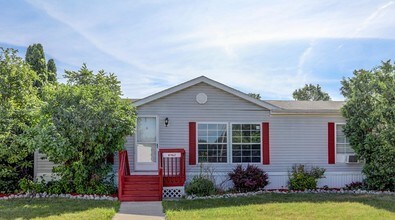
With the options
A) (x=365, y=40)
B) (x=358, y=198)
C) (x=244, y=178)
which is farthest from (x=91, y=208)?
(x=365, y=40)

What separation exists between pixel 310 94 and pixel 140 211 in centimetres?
4029

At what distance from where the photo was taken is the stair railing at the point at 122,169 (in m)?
10.8

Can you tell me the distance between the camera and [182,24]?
1126 centimetres

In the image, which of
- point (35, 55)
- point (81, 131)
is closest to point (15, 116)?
point (81, 131)

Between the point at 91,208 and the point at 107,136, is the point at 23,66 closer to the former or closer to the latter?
the point at 107,136

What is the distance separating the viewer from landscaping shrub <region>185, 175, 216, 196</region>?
11.4 meters

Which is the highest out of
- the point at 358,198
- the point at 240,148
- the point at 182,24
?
the point at 182,24

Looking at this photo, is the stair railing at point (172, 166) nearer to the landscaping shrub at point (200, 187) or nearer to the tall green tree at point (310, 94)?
the landscaping shrub at point (200, 187)

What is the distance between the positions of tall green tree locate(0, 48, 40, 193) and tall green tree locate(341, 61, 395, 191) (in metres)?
9.78

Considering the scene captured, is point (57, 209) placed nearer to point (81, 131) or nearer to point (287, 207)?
point (81, 131)

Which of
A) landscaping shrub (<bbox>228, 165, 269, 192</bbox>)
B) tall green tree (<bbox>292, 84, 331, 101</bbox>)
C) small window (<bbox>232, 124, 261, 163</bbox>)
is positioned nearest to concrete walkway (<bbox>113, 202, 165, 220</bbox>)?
landscaping shrub (<bbox>228, 165, 269, 192</bbox>)

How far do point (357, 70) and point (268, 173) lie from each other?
4.47m

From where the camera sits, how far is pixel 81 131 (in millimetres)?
10852

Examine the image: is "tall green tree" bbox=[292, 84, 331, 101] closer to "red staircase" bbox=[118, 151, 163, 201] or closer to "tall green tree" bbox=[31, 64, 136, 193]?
"red staircase" bbox=[118, 151, 163, 201]
